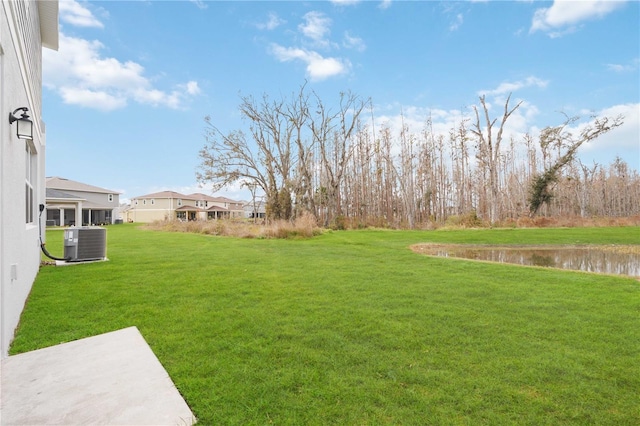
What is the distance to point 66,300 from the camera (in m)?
4.01

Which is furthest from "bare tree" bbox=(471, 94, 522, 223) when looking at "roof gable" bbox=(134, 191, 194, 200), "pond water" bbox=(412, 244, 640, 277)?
"roof gable" bbox=(134, 191, 194, 200)

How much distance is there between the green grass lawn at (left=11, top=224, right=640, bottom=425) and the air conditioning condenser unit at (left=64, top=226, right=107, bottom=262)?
1.47m

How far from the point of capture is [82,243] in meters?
6.88

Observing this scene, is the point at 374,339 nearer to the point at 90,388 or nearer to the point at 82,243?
the point at 90,388

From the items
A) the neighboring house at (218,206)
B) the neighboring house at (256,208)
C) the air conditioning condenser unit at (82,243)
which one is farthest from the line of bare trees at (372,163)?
the neighboring house at (218,206)

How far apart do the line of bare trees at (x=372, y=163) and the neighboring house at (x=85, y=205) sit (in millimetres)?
15719

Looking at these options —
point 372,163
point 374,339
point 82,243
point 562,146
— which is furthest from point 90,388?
point 562,146

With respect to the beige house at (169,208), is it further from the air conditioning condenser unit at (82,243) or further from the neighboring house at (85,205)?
the air conditioning condenser unit at (82,243)

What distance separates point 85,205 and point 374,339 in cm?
3461

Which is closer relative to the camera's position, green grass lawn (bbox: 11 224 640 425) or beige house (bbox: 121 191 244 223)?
green grass lawn (bbox: 11 224 640 425)

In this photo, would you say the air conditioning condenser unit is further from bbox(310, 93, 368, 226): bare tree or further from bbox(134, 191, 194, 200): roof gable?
bbox(134, 191, 194, 200): roof gable

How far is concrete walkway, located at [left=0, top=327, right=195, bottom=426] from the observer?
67.1 inches

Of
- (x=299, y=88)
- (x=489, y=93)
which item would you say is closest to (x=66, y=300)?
(x=299, y=88)

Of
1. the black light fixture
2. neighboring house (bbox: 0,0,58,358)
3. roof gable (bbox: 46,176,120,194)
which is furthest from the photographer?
roof gable (bbox: 46,176,120,194)
